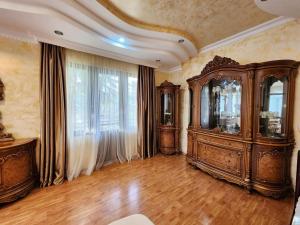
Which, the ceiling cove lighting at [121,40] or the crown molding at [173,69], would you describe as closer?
the ceiling cove lighting at [121,40]

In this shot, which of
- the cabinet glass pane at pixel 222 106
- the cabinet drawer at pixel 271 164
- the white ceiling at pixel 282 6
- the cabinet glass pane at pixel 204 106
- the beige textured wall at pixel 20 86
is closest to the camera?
the white ceiling at pixel 282 6

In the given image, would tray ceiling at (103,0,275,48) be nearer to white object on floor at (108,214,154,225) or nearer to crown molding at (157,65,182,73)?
crown molding at (157,65,182,73)

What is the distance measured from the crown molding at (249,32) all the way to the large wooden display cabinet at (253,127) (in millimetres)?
698

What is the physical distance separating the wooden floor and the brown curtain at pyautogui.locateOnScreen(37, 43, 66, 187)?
289mm

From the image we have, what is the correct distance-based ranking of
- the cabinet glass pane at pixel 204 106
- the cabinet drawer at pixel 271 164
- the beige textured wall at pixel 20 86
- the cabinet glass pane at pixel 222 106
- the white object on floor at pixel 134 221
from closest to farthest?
the white object on floor at pixel 134 221 → the cabinet drawer at pixel 271 164 → the beige textured wall at pixel 20 86 → the cabinet glass pane at pixel 222 106 → the cabinet glass pane at pixel 204 106

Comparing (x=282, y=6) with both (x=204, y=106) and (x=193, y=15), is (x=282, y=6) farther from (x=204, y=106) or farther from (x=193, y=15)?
(x=204, y=106)

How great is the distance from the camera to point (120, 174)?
309 cm

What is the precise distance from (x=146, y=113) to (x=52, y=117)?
2.17 m

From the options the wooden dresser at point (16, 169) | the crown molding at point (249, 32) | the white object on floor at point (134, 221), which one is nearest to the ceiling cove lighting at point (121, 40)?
the crown molding at point (249, 32)

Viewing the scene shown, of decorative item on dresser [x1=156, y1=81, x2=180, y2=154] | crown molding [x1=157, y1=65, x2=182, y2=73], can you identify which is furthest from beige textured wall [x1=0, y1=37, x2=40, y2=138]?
crown molding [x1=157, y1=65, x2=182, y2=73]

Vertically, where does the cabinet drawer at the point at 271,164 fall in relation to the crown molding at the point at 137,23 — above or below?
below

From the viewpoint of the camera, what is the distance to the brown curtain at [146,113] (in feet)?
13.2

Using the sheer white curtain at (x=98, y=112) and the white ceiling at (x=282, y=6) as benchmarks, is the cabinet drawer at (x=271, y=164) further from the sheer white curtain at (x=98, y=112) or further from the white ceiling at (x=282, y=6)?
the sheer white curtain at (x=98, y=112)

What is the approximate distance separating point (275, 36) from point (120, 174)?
145 inches
